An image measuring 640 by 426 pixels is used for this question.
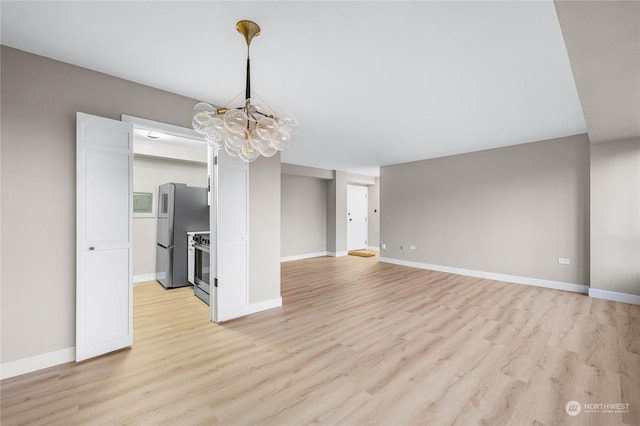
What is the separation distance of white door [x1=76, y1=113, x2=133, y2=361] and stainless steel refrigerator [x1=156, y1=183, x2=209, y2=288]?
214cm

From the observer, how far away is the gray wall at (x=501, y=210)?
15.4 ft

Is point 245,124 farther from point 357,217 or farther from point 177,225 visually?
point 357,217

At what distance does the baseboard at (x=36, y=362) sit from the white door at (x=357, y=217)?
24.2 ft

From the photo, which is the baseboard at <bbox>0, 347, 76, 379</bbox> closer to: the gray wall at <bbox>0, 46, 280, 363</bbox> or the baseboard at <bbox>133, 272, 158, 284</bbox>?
the gray wall at <bbox>0, 46, 280, 363</bbox>

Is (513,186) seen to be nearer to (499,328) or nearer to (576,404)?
(499,328)

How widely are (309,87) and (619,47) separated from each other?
94.0 inches

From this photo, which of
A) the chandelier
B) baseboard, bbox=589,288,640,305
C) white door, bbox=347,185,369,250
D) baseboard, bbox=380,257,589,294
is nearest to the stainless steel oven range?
the chandelier


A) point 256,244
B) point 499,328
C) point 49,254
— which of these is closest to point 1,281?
point 49,254

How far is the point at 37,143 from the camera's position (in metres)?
2.32

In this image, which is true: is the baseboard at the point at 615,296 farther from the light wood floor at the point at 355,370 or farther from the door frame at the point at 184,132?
the door frame at the point at 184,132

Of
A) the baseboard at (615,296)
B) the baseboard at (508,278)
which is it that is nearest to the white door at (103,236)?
the baseboard at (508,278)

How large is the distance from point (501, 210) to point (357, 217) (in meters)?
4.63

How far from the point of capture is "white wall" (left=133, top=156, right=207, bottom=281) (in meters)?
5.18

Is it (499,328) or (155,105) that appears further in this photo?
(499,328)
